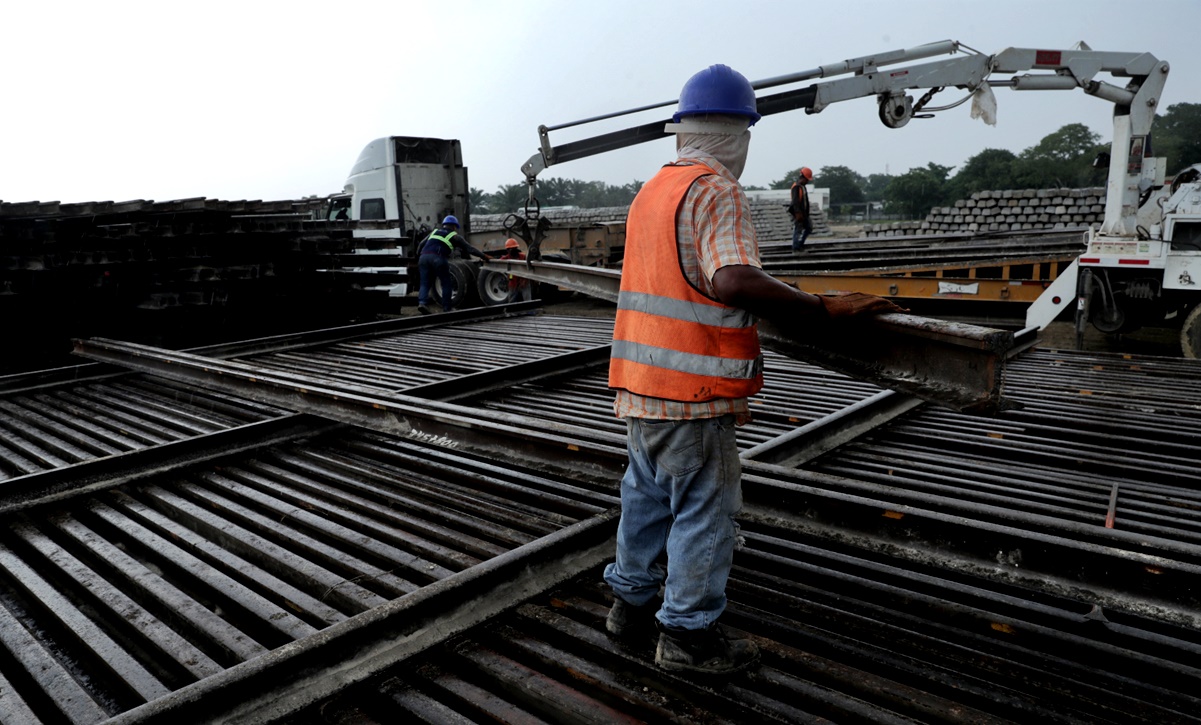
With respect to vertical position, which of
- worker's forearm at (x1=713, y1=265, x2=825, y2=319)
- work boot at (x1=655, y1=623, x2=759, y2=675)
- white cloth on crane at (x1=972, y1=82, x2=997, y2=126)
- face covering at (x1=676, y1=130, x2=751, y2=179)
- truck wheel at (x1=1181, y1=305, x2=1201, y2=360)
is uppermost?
white cloth on crane at (x1=972, y1=82, x2=997, y2=126)

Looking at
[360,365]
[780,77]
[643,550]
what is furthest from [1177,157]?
[643,550]

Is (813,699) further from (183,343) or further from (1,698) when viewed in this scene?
(183,343)

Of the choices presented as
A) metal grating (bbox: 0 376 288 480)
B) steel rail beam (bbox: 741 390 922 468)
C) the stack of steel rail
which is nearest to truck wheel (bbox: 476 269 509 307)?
metal grating (bbox: 0 376 288 480)

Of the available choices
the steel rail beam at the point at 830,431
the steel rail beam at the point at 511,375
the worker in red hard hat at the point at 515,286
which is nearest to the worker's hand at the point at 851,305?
the steel rail beam at the point at 830,431

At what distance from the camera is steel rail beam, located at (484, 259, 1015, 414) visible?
227 centimetres

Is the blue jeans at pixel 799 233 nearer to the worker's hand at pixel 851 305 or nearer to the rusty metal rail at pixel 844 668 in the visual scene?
the rusty metal rail at pixel 844 668

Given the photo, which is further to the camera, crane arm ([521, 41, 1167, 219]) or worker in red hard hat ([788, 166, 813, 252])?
worker in red hard hat ([788, 166, 813, 252])

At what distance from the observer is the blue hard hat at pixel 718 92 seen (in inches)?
86.0

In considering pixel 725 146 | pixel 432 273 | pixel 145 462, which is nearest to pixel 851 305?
pixel 725 146

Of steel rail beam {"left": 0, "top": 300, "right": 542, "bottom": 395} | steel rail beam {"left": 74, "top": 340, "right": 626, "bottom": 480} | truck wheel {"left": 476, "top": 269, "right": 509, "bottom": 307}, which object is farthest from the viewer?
truck wheel {"left": 476, "top": 269, "right": 509, "bottom": 307}

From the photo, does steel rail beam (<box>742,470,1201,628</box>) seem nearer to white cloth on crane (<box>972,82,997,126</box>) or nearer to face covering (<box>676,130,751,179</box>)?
face covering (<box>676,130,751,179</box>)

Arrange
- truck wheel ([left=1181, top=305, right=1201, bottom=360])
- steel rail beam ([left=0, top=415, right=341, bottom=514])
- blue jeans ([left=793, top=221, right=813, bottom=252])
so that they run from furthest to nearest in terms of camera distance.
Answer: blue jeans ([left=793, top=221, right=813, bottom=252]) → truck wheel ([left=1181, top=305, right=1201, bottom=360]) → steel rail beam ([left=0, top=415, right=341, bottom=514])

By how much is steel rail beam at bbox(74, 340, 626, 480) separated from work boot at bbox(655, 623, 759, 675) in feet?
3.73

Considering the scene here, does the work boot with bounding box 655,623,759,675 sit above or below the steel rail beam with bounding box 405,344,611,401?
below
